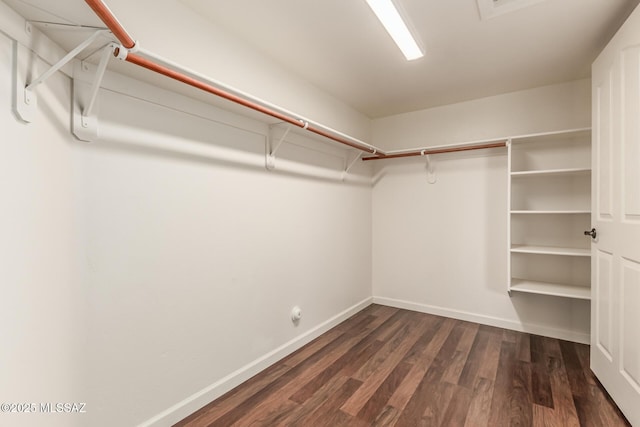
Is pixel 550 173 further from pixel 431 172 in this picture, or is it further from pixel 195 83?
pixel 195 83

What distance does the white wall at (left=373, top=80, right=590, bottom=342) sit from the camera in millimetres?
2730

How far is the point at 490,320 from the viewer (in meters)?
3.00

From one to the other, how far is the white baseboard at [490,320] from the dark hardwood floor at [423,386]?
0.08 meters

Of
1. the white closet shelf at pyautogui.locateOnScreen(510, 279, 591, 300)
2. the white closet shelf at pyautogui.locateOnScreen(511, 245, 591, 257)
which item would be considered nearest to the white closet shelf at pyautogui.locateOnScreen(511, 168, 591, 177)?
the white closet shelf at pyautogui.locateOnScreen(511, 245, 591, 257)

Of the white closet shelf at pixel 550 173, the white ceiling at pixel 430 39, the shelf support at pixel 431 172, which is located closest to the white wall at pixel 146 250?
the white ceiling at pixel 430 39

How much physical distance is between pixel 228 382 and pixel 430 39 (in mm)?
2579

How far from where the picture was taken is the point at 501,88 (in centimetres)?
278

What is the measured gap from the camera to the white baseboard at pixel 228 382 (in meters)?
1.60

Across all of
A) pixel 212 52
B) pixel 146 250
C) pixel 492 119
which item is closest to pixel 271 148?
pixel 212 52

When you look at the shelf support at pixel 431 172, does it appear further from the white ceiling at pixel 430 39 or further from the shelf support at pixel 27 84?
the shelf support at pixel 27 84

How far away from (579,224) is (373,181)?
1.98 metres

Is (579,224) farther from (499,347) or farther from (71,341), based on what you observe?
(71,341)

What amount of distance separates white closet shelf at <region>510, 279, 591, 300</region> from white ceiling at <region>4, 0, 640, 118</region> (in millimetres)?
1783

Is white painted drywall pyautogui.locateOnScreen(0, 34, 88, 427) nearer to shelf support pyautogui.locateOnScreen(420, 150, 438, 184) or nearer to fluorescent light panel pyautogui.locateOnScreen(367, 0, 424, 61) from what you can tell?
fluorescent light panel pyautogui.locateOnScreen(367, 0, 424, 61)
